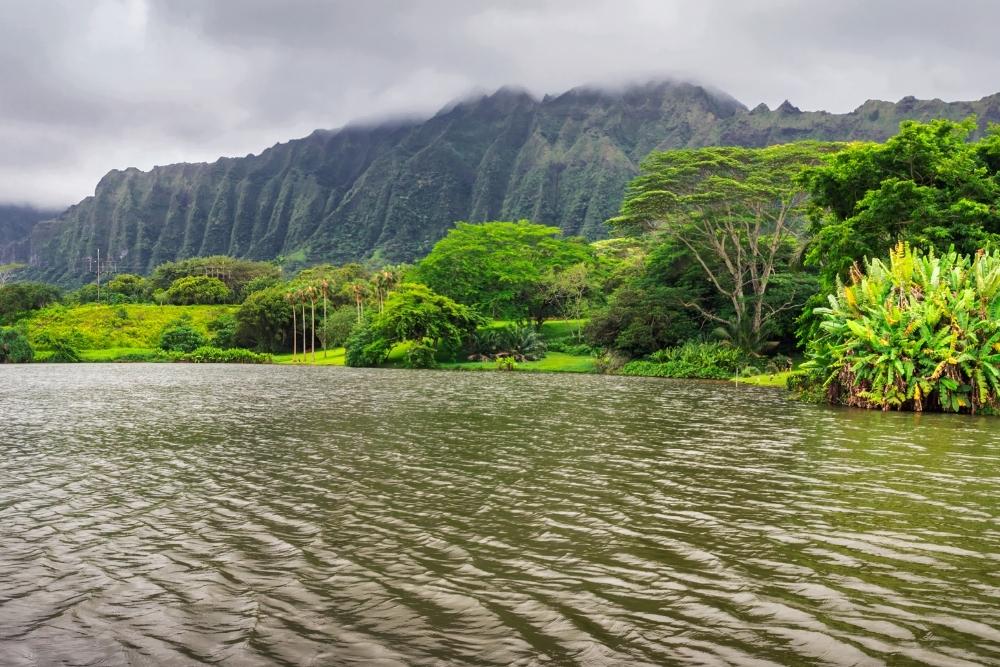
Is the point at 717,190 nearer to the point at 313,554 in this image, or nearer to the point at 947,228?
the point at 947,228

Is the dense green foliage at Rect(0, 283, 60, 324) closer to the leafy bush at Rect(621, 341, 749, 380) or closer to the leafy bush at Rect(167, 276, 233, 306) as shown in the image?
the leafy bush at Rect(167, 276, 233, 306)

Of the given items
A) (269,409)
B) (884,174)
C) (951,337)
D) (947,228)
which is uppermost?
(884,174)

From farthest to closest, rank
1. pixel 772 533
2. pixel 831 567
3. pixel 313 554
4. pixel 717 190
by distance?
1. pixel 717 190
2. pixel 772 533
3. pixel 313 554
4. pixel 831 567

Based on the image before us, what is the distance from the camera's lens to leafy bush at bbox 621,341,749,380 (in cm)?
4172

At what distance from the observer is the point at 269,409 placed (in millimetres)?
23641

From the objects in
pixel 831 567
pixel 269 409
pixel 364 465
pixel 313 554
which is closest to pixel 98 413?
pixel 269 409

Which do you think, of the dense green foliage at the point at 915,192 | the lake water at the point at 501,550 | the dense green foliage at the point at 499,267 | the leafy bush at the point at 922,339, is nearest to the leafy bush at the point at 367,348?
the dense green foliage at the point at 499,267

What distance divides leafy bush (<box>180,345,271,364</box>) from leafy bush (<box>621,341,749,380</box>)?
162ft

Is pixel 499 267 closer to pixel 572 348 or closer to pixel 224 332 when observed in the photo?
pixel 572 348

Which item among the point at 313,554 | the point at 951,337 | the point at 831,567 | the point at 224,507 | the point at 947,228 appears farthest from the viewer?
the point at 947,228

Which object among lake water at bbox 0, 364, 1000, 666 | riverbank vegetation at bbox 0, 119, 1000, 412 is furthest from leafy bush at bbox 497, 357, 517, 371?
lake water at bbox 0, 364, 1000, 666

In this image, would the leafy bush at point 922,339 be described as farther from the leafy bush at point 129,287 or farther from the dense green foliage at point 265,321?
the leafy bush at point 129,287

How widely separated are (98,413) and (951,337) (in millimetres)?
28403

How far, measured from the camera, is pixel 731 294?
153 feet
